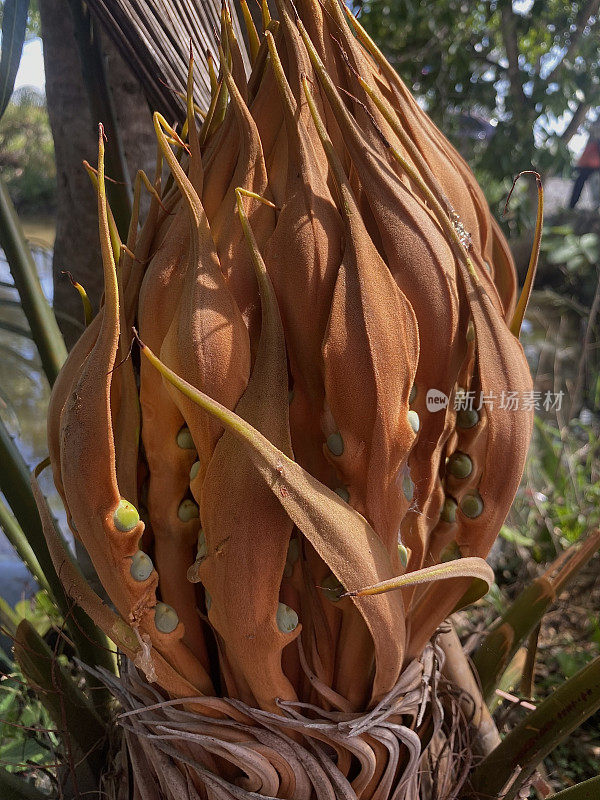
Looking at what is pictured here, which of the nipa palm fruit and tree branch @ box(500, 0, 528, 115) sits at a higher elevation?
tree branch @ box(500, 0, 528, 115)

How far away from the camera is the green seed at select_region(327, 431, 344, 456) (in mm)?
260

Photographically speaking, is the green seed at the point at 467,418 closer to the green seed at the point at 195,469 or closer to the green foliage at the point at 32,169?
the green seed at the point at 195,469

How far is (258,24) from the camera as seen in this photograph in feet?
1.59

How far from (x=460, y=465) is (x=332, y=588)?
0.28 feet

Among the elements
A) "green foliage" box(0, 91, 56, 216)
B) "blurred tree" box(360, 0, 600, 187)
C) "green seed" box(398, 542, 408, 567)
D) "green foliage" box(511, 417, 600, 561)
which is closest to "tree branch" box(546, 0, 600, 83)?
"blurred tree" box(360, 0, 600, 187)

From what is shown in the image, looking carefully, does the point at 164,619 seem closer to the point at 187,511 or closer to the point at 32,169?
the point at 187,511

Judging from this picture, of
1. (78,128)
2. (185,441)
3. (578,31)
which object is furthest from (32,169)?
(185,441)

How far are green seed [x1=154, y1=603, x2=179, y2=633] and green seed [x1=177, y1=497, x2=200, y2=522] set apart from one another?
0.04 metres

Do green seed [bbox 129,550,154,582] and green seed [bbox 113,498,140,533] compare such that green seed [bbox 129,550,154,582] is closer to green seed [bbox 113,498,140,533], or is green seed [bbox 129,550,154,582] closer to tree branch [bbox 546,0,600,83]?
green seed [bbox 113,498,140,533]

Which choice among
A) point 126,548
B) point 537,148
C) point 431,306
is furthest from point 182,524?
point 537,148

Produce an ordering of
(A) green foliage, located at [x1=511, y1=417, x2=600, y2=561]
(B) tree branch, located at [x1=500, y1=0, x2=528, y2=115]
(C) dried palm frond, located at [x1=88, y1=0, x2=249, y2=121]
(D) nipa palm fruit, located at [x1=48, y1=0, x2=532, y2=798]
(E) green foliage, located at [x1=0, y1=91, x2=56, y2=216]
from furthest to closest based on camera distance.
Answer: (B) tree branch, located at [x1=500, y1=0, x2=528, y2=115]
(A) green foliage, located at [x1=511, y1=417, x2=600, y2=561]
(E) green foliage, located at [x1=0, y1=91, x2=56, y2=216]
(C) dried palm frond, located at [x1=88, y1=0, x2=249, y2=121]
(D) nipa palm fruit, located at [x1=48, y1=0, x2=532, y2=798]

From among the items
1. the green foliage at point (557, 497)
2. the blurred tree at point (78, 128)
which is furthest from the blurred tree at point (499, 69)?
the blurred tree at point (78, 128)

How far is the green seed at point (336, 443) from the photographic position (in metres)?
0.26

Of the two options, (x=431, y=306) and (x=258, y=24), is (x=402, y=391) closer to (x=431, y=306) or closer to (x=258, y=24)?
(x=431, y=306)
